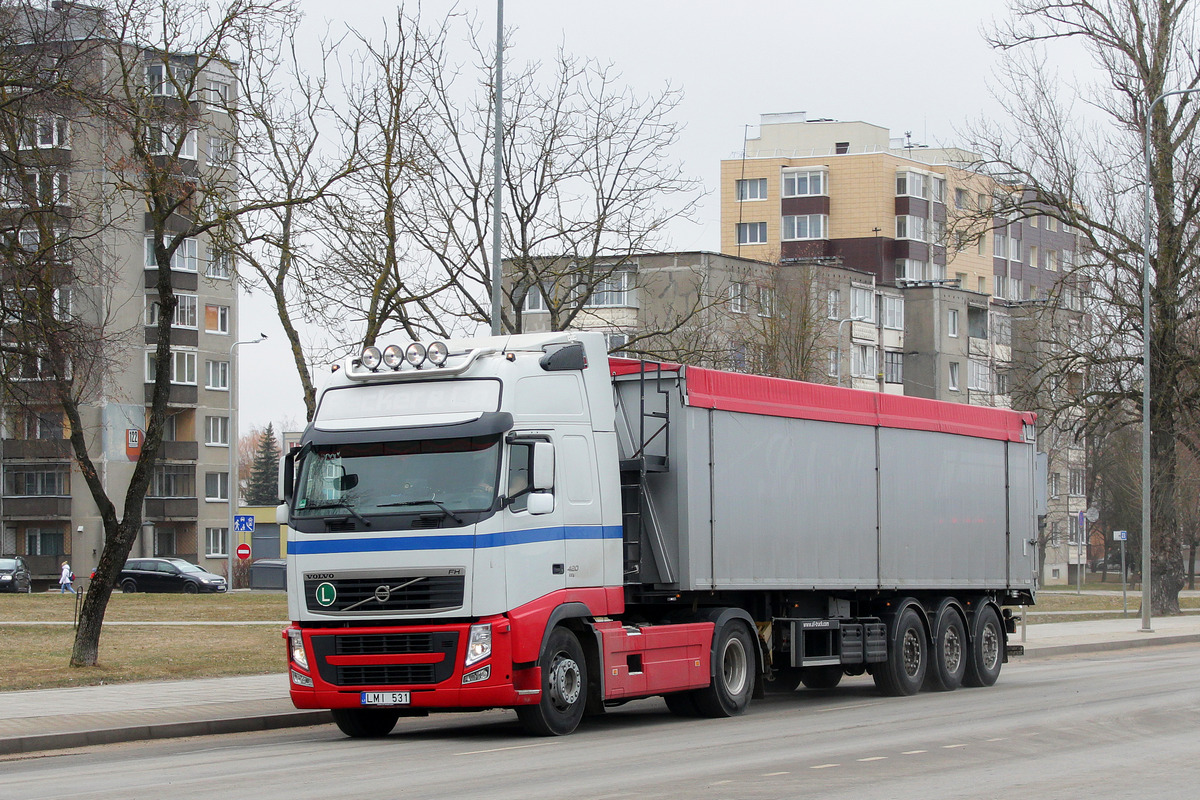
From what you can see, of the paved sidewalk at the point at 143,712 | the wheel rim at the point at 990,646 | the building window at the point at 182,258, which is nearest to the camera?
the paved sidewalk at the point at 143,712

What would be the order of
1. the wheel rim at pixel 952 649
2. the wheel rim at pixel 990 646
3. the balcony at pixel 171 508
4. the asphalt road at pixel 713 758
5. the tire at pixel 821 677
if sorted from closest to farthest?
1. the asphalt road at pixel 713 758
2. the tire at pixel 821 677
3. the wheel rim at pixel 952 649
4. the wheel rim at pixel 990 646
5. the balcony at pixel 171 508

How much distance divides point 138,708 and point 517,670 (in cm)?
520

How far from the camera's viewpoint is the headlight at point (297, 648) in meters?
14.6

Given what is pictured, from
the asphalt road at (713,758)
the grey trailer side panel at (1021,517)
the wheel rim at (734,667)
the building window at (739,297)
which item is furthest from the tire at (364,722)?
the building window at (739,297)

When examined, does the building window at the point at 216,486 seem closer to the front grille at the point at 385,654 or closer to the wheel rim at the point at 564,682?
the front grille at the point at 385,654

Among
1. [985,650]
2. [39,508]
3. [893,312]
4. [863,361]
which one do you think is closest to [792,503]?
[985,650]

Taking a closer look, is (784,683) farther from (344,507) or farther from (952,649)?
(344,507)

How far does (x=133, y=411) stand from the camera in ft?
242

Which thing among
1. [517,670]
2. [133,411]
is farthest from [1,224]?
[133,411]

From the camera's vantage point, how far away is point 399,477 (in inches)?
560

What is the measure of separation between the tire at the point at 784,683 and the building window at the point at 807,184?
243 ft

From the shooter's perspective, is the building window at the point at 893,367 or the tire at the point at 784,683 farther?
the building window at the point at 893,367

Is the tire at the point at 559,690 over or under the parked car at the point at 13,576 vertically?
over

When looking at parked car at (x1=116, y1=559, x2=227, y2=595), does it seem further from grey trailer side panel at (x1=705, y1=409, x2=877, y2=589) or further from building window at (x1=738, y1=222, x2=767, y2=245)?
grey trailer side panel at (x1=705, y1=409, x2=877, y2=589)
